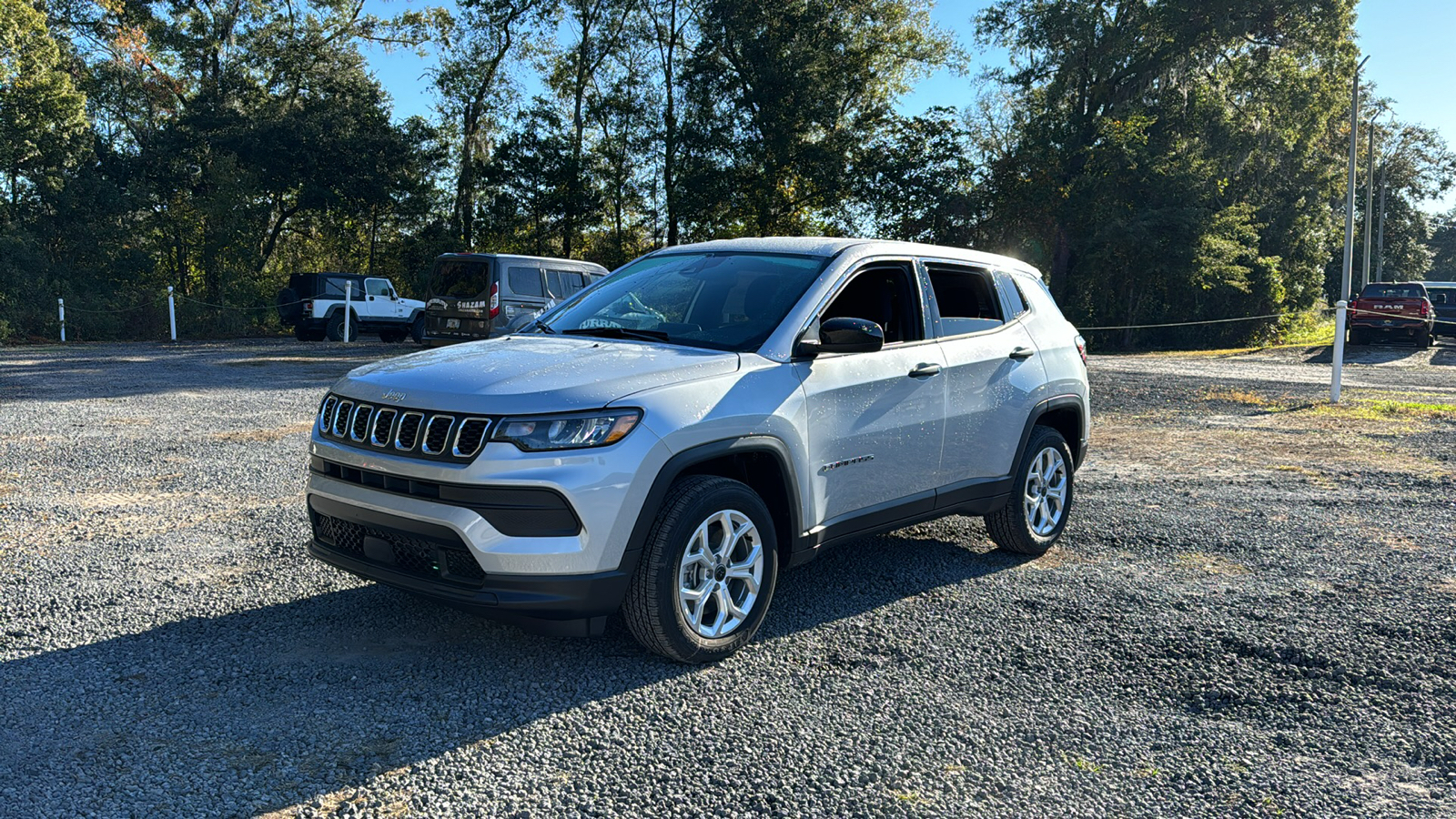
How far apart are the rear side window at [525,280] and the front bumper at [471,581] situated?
1408 centimetres

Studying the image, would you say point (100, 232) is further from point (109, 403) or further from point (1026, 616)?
point (1026, 616)

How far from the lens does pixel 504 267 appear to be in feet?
58.0

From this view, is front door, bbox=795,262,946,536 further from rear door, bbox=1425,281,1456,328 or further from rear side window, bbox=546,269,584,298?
rear door, bbox=1425,281,1456,328

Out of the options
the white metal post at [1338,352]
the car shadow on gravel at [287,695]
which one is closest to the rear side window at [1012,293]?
the car shadow on gravel at [287,695]

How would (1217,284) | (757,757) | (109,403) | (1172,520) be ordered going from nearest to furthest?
(757,757) < (1172,520) < (109,403) < (1217,284)

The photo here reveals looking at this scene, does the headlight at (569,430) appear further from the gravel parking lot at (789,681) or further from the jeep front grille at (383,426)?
the gravel parking lot at (789,681)

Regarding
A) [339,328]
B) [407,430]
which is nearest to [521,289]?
[339,328]

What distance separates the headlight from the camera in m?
3.75

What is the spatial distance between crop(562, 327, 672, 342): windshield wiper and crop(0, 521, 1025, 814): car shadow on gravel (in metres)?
1.32

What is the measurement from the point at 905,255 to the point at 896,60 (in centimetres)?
3431

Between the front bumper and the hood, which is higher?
the hood

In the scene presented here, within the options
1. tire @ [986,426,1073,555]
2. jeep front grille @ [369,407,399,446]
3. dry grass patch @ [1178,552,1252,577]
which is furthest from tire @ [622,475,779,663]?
dry grass patch @ [1178,552,1252,577]

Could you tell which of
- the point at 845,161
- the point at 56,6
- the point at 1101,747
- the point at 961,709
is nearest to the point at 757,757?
the point at 961,709

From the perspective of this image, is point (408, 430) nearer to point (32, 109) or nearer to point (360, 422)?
point (360, 422)
